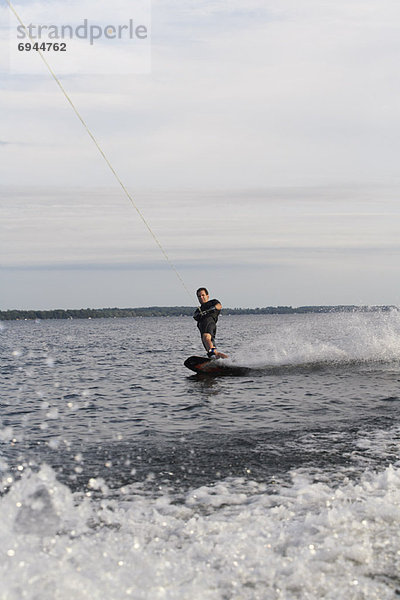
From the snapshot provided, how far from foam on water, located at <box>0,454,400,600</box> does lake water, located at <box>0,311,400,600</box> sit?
0.02m

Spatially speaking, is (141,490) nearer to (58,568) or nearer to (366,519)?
(58,568)

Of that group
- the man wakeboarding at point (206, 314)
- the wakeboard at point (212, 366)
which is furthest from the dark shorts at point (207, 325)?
the wakeboard at point (212, 366)

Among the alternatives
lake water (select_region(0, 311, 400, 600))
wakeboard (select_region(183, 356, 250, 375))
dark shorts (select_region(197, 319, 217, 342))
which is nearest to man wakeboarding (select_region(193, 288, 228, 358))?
dark shorts (select_region(197, 319, 217, 342))

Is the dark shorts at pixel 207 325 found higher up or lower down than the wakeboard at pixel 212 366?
higher up

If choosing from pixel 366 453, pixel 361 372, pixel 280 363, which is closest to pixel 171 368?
pixel 280 363

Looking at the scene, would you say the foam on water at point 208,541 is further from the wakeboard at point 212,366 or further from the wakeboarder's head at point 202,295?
the wakeboard at point 212,366

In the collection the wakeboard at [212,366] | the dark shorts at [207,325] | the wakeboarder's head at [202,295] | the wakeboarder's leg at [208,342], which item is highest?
the wakeboarder's head at [202,295]

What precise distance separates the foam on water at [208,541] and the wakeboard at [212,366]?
41.9 feet

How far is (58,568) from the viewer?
4520 millimetres

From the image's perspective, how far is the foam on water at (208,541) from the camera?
419 cm

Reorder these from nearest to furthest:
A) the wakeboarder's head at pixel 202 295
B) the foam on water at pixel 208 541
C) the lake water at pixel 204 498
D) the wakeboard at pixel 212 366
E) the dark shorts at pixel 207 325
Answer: the foam on water at pixel 208 541, the lake water at pixel 204 498, the dark shorts at pixel 207 325, the wakeboarder's head at pixel 202 295, the wakeboard at pixel 212 366

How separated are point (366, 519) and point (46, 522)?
330 cm

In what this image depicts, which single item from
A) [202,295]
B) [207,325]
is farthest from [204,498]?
[202,295]

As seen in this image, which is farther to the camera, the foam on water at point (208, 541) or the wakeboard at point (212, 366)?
the wakeboard at point (212, 366)
